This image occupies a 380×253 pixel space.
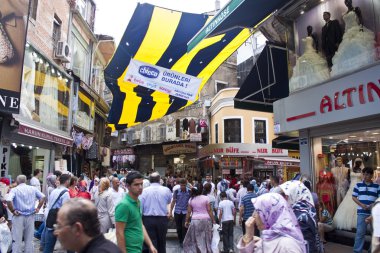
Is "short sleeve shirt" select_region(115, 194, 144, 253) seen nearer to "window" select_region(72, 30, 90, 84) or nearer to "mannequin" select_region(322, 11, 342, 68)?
"mannequin" select_region(322, 11, 342, 68)

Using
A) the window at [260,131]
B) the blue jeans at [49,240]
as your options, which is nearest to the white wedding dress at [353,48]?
the blue jeans at [49,240]

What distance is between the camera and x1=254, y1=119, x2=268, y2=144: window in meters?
29.2

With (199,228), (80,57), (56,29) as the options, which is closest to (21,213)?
(199,228)

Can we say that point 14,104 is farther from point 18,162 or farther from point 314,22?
point 314,22

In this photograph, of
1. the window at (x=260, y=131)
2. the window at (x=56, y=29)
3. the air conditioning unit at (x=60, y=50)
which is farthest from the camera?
the window at (x=260, y=131)

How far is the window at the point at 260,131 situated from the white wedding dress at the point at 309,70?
63.2 feet

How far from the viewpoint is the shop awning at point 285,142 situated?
13242 mm

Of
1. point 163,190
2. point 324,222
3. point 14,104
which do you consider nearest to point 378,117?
point 324,222

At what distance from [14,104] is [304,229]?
8.71 metres

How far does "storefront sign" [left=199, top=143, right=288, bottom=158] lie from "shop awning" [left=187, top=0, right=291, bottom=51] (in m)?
17.6

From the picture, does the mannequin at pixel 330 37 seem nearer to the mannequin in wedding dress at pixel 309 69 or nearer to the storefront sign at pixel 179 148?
the mannequin in wedding dress at pixel 309 69

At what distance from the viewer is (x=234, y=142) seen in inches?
1123

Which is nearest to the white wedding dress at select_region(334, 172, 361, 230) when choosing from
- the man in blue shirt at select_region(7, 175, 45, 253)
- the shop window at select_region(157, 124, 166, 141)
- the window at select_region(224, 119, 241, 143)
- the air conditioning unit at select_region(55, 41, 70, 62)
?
the man in blue shirt at select_region(7, 175, 45, 253)

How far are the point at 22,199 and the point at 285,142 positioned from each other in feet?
31.5
